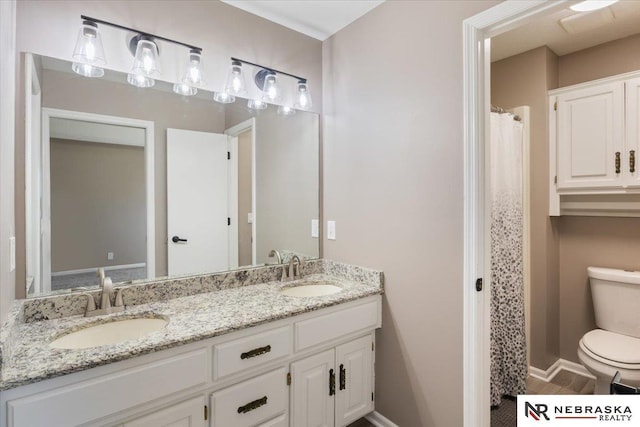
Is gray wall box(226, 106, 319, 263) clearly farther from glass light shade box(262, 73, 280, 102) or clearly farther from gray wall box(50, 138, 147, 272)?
gray wall box(50, 138, 147, 272)

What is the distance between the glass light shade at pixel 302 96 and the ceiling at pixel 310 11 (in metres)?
0.36

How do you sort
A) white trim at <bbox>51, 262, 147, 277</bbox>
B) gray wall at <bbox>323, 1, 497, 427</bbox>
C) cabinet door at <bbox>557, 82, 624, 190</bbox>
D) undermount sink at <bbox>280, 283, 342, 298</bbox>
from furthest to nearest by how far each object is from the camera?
cabinet door at <bbox>557, 82, 624, 190</bbox> < undermount sink at <bbox>280, 283, 342, 298</bbox> < gray wall at <bbox>323, 1, 497, 427</bbox> < white trim at <bbox>51, 262, 147, 277</bbox>

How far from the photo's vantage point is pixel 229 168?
199 centimetres

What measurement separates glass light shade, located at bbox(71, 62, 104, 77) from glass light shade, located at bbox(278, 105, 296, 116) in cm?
96

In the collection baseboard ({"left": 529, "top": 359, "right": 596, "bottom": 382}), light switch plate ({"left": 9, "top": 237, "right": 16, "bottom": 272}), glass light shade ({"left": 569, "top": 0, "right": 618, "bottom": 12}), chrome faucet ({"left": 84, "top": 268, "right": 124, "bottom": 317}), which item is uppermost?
glass light shade ({"left": 569, "top": 0, "right": 618, "bottom": 12})

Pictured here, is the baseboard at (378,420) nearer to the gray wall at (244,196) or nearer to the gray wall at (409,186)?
the gray wall at (409,186)

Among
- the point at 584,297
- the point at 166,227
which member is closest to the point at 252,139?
the point at 166,227

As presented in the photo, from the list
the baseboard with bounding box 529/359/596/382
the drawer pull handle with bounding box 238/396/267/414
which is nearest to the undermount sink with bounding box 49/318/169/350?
the drawer pull handle with bounding box 238/396/267/414

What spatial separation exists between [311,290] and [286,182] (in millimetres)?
732

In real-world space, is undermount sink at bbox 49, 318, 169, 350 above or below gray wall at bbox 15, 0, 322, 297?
below

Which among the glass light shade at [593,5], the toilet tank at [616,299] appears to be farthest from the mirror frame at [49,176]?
the toilet tank at [616,299]

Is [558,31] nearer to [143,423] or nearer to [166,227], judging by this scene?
[166,227]

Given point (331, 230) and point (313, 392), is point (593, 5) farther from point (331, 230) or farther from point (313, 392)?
point (313, 392)

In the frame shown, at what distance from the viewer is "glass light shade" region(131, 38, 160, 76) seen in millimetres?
1571
